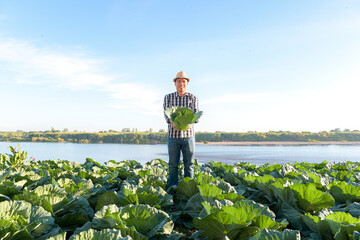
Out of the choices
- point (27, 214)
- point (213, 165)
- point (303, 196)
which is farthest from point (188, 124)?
point (213, 165)

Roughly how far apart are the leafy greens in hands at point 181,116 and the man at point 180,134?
4.6 inches

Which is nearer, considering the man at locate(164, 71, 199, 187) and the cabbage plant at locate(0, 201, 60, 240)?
the cabbage plant at locate(0, 201, 60, 240)

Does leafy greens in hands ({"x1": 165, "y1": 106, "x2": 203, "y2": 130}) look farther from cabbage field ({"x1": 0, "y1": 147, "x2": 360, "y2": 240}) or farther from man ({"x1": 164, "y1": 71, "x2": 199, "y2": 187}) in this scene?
cabbage field ({"x1": 0, "y1": 147, "x2": 360, "y2": 240})

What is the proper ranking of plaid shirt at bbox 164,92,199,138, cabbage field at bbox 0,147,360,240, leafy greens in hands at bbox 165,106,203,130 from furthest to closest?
plaid shirt at bbox 164,92,199,138 → leafy greens in hands at bbox 165,106,203,130 → cabbage field at bbox 0,147,360,240

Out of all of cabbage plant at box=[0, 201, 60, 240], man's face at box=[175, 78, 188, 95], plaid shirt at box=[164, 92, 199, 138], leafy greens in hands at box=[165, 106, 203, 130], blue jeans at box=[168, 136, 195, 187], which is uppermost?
man's face at box=[175, 78, 188, 95]

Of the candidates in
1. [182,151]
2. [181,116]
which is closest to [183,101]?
[181,116]

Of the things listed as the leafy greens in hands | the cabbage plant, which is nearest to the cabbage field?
the cabbage plant

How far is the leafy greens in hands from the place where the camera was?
404cm

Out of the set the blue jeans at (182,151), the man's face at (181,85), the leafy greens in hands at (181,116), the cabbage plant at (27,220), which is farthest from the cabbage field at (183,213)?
the man's face at (181,85)

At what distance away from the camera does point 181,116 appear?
4.04m

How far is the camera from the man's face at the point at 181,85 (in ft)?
14.1

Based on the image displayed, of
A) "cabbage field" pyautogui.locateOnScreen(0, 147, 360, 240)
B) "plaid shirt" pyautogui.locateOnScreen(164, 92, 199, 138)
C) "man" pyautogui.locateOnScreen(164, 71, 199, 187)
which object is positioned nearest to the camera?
"cabbage field" pyautogui.locateOnScreen(0, 147, 360, 240)

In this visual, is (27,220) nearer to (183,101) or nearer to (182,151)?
(182,151)

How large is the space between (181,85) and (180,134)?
846 millimetres
